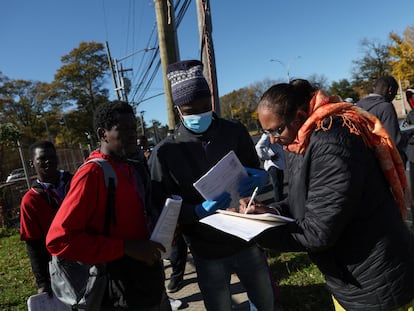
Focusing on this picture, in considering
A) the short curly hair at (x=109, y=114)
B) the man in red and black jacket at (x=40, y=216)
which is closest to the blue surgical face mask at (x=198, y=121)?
the short curly hair at (x=109, y=114)

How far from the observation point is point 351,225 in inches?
58.9

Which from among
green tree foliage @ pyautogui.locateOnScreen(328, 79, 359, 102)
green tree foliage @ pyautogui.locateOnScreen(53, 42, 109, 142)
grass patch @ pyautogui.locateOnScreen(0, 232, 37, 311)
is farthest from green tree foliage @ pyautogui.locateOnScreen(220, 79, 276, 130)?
grass patch @ pyautogui.locateOnScreen(0, 232, 37, 311)

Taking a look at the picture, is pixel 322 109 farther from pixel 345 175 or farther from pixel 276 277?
pixel 276 277

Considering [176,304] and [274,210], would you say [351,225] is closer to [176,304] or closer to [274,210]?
[274,210]

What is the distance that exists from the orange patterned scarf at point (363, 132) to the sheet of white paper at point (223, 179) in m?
0.44

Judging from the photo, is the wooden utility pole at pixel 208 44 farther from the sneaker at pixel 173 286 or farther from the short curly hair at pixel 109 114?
the short curly hair at pixel 109 114

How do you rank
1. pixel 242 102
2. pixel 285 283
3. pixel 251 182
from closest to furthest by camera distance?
1. pixel 251 182
2. pixel 285 283
3. pixel 242 102

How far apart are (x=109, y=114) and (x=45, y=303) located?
154 cm

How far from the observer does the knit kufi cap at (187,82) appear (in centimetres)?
221

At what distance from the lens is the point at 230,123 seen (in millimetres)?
2441

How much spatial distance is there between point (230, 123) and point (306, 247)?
44.7 inches

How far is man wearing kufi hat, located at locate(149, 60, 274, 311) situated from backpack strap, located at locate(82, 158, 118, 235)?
0.44 meters

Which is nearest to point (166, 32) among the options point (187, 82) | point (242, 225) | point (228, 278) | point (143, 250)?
point (187, 82)

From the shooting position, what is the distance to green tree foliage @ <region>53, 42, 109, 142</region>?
44344 millimetres
